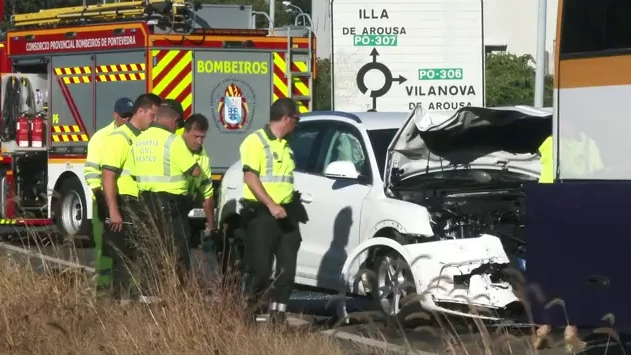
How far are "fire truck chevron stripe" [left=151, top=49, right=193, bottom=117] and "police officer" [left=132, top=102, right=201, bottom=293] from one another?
662cm

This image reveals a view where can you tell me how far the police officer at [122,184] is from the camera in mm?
10406

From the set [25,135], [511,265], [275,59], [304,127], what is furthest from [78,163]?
[511,265]

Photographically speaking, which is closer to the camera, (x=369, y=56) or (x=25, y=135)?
(x=369, y=56)

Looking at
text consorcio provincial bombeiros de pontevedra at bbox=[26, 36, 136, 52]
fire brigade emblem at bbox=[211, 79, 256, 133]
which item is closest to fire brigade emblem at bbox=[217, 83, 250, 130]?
fire brigade emblem at bbox=[211, 79, 256, 133]

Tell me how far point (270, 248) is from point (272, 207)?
344 mm

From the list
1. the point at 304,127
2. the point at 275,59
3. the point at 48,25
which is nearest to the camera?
the point at 304,127

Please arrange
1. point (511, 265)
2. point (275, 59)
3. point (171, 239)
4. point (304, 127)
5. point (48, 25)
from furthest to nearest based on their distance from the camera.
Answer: point (48, 25), point (275, 59), point (304, 127), point (511, 265), point (171, 239)

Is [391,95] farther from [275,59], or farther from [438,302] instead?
[438,302]

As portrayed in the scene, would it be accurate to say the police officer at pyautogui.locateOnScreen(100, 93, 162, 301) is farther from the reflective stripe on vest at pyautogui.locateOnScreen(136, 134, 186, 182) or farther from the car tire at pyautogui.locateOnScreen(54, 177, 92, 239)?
the car tire at pyautogui.locateOnScreen(54, 177, 92, 239)

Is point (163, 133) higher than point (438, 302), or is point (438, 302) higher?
point (163, 133)

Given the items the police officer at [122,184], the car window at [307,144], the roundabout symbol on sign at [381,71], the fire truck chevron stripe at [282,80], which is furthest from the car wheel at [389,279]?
the fire truck chevron stripe at [282,80]

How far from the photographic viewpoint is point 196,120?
10.7m

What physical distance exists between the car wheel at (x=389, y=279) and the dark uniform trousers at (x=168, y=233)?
145cm

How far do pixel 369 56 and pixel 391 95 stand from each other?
0.54 meters
